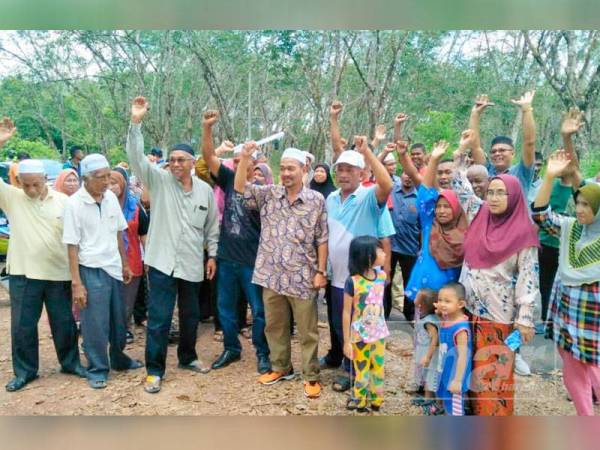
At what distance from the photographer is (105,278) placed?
2.90 meters

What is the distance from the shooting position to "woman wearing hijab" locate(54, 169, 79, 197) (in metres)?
3.33

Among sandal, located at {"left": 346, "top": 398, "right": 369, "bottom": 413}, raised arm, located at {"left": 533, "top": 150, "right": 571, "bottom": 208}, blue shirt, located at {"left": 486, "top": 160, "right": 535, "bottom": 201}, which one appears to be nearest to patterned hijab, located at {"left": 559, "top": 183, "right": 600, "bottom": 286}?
raised arm, located at {"left": 533, "top": 150, "right": 571, "bottom": 208}

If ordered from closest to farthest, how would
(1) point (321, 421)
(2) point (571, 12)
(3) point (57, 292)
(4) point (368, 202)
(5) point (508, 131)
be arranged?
A: (2) point (571, 12) < (1) point (321, 421) < (4) point (368, 202) < (3) point (57, 292) < (5) point (508, 131)

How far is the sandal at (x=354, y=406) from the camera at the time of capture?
2553 mm

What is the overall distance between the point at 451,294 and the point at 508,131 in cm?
226

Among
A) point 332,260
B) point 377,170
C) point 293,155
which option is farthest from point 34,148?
point 377,170

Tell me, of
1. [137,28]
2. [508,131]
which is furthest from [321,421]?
[508,131]

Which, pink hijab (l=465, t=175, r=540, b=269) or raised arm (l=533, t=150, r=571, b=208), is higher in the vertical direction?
raised arm (l=533, t=150, r=571, b=208)

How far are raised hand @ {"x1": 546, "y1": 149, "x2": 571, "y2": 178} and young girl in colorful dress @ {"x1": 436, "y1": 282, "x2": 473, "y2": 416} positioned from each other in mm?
682

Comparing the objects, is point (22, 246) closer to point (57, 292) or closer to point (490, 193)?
point (57, 292)

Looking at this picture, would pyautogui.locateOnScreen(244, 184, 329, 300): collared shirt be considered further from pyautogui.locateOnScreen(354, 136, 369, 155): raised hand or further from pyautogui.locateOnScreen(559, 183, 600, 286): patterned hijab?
pyautogui.locateOnScreen(559, 183, 600, 286): patterned hijab

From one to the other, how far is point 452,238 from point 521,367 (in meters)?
0.77

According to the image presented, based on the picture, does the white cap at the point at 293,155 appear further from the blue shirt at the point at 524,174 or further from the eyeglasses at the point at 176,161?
the blue shirt at the point at 524,174

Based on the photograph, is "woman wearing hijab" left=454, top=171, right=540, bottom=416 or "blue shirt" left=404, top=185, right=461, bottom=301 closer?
"woman wearing hijab" left=454, top=171, right=540, bottom=416
